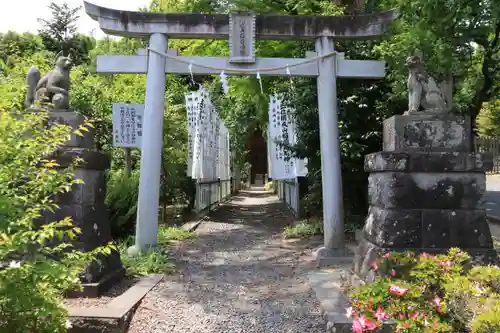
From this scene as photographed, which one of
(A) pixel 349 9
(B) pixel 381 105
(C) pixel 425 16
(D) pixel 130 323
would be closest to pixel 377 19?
(C) pixel 425 16

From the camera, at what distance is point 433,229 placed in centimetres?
481

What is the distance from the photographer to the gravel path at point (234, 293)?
476 centimetres

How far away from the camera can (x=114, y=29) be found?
7.84 m

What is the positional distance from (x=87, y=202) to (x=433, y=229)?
155 inches

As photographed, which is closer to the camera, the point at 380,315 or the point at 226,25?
the point at 380,315

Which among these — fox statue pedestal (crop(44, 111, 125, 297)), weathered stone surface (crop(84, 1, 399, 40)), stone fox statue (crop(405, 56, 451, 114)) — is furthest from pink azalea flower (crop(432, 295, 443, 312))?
weathered stone surface (crop(84, 1, 399, 40))

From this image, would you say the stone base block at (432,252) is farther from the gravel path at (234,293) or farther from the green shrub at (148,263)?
the green shrub at (148,263)

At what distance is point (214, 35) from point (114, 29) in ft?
5.73

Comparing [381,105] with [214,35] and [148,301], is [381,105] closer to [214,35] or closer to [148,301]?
[214,35]

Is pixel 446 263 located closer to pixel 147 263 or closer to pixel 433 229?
pixel 433 229

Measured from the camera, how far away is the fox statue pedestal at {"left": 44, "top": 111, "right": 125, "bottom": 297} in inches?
201

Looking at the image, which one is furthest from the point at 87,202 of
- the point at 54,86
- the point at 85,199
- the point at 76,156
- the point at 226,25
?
the point at 226,25

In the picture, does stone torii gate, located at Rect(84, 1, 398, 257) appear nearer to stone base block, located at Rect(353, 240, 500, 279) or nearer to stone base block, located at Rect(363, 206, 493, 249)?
stone base block, located at Rect(353, 240, 500, 279)

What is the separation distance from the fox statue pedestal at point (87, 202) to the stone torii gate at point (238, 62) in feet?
7.50
